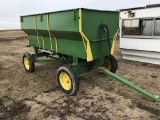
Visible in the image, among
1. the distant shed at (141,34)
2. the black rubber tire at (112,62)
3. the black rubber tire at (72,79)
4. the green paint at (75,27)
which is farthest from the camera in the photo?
the distant shed at (141,34)

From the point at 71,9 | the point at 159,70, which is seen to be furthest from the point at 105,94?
the point at 159,70

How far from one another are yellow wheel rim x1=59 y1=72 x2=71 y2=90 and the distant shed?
172 inches

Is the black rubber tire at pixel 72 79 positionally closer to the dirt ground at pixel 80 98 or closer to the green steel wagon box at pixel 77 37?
the green steel wagon box at pixel 77 37

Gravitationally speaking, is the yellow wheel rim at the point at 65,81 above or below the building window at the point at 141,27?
below

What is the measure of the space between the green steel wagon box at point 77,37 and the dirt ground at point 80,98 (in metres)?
0.51

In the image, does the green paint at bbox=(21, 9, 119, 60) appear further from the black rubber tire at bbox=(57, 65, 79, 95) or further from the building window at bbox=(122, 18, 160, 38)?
the building window at bbox=(122, 18, 160, 38)

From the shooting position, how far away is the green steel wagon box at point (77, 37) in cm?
450

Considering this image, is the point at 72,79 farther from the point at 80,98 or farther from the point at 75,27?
the point at 75,27

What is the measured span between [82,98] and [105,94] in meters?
0.71

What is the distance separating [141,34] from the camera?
26.3 ft

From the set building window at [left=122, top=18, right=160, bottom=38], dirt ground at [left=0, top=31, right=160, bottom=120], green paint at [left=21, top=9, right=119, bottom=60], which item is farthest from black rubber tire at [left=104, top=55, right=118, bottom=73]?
building window at [left=122, top=18, right=160, bottom=38]

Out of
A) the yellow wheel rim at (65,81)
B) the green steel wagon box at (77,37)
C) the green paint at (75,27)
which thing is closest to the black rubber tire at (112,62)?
the green steel wagon box at (77,37)

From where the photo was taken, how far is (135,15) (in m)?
7.95

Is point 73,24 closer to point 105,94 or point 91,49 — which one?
point 91,49
